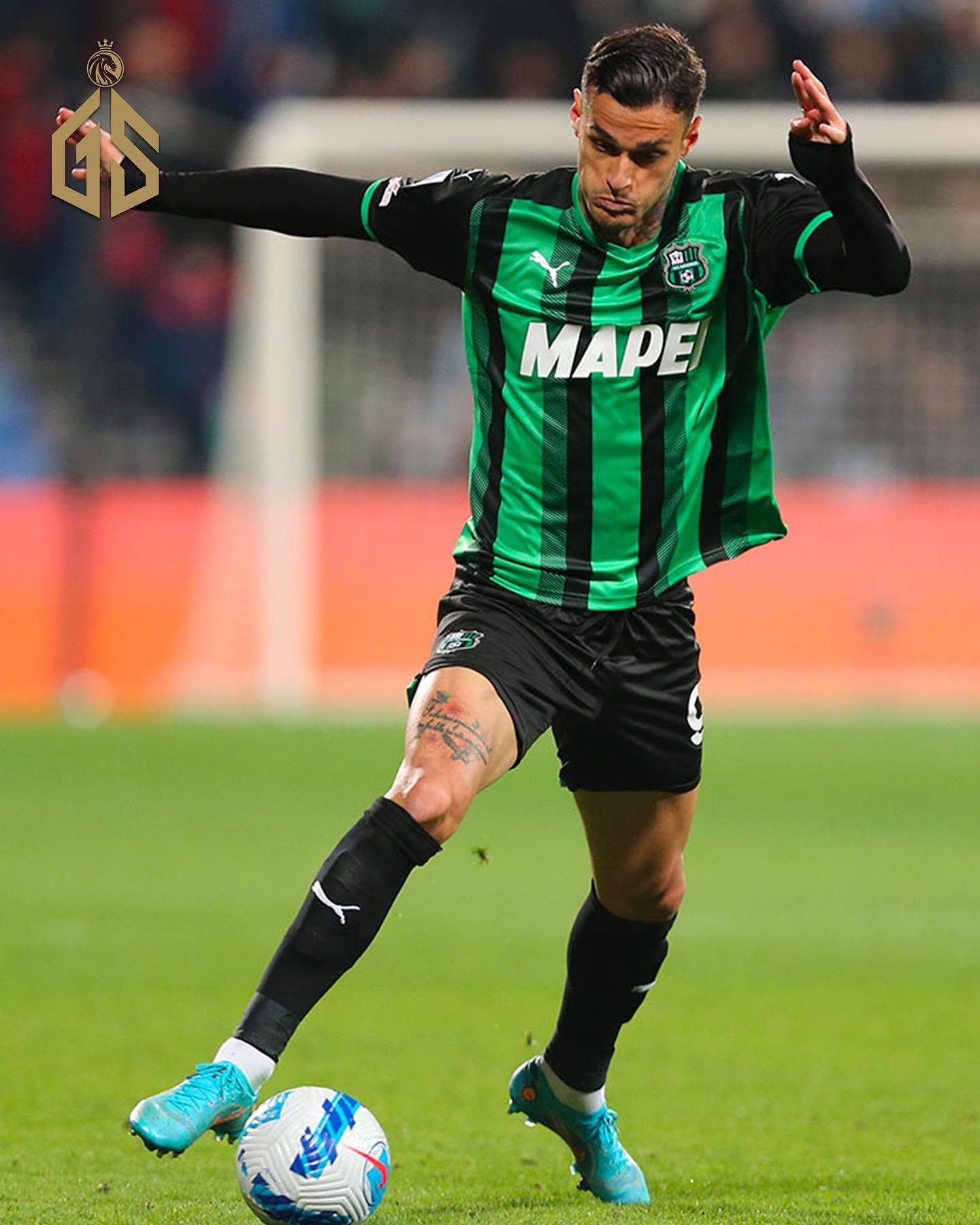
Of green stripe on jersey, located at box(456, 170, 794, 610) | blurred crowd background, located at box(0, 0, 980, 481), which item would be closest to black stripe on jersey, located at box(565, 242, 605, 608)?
green stripe on jersey, located at box(456, 170, 794, 610)

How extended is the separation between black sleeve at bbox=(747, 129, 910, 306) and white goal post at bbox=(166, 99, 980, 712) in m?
11.6

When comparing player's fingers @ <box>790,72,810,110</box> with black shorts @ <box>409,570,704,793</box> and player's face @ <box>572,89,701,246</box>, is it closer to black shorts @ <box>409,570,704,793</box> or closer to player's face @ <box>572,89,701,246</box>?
player's face @ <box>572,89,701,246</box>

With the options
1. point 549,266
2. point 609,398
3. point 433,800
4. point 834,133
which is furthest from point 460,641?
point 834,133

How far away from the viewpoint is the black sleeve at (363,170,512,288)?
178 inches

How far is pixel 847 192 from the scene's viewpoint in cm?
414

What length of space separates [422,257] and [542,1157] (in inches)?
84.6

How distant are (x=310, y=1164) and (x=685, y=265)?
77.6 inches

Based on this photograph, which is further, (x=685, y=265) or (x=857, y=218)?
(x=685, y=265)

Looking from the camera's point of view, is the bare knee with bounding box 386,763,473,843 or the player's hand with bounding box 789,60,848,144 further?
the player's hand with bounding box 789,60,848,144

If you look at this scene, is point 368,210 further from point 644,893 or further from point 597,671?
point 644,893

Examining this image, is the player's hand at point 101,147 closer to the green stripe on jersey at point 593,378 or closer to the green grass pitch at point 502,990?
the green stripe on jersey at point 593,378

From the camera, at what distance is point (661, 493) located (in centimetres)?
455

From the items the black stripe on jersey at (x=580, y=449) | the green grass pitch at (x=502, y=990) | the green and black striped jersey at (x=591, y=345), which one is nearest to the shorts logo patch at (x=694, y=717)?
the green and black striped jersey at (x=591, y=345)

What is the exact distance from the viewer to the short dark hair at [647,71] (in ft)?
14.0
